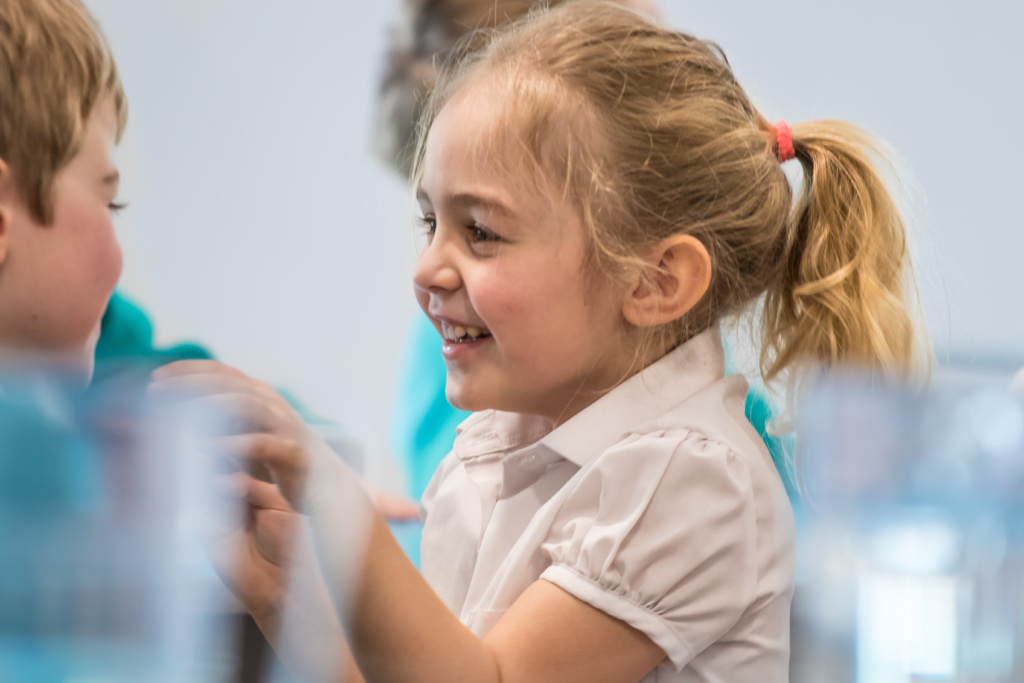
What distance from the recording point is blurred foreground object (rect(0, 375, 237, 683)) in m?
0.33

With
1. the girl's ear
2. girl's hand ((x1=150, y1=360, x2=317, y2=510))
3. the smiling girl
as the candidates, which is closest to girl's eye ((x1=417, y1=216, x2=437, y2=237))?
the smiling girl

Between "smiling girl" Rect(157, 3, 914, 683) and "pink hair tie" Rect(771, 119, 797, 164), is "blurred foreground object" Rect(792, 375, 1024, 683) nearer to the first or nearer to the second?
"smiling girl" Rect(157, 3, 914, 683)

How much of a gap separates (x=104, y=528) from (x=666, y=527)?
0.83ft

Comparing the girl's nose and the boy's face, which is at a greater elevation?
the boy's face

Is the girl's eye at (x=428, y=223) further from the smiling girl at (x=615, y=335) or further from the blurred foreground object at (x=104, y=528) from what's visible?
the blurred foreground object at (x=104, y=528)

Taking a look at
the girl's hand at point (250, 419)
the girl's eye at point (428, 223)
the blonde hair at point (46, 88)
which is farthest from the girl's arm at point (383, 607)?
the girl's eye at point (428, 223)

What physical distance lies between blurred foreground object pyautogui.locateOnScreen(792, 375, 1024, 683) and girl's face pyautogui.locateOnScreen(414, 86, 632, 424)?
0.14m

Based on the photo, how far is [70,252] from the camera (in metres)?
0.37

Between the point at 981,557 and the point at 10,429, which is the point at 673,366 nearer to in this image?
the point at 981,557

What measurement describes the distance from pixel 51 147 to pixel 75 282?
52 mm

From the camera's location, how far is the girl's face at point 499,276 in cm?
51

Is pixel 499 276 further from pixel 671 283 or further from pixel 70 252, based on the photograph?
pixel 70 252

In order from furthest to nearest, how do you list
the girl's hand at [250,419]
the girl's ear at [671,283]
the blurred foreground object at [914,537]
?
the girl's ear at [671,283] < the blurred foreground object at [914,537] < the girl's hand at [250,419]

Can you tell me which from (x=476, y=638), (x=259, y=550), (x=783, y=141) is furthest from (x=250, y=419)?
(x=783, y=141)
